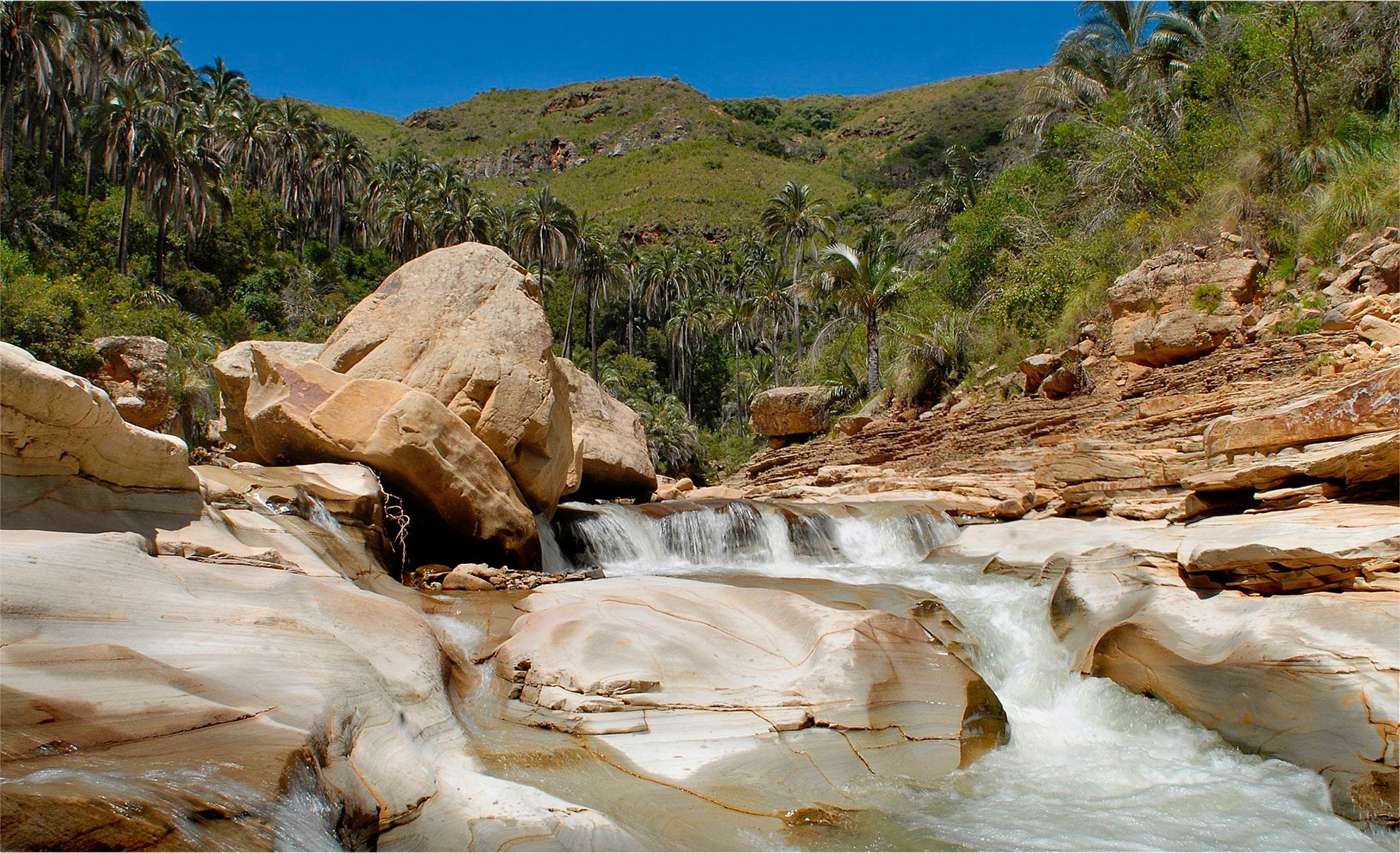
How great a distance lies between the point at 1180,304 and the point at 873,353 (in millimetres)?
12897

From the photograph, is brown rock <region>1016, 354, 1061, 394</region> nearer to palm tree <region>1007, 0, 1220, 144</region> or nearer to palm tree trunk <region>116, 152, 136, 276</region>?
palm tree <region>1007, 0, 1220, 144</region>

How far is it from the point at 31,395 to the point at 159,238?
3686 centimetres

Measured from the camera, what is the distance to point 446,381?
1035 centimetres

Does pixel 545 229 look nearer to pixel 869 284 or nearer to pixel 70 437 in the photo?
pixel 869 284

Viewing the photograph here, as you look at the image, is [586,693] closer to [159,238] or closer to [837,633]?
[837,633]

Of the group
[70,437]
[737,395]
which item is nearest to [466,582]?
[70,437]

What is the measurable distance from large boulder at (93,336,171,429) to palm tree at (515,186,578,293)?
26057mm

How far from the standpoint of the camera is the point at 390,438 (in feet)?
29.9

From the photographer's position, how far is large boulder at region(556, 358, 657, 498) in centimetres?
1599

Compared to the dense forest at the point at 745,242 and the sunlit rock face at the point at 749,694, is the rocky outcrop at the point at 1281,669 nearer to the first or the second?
the sunlit rock face at the point at 749,694

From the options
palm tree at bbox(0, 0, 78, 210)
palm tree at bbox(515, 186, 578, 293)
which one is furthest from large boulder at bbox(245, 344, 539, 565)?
palm tree at bbox(515, 186, 578, 293)

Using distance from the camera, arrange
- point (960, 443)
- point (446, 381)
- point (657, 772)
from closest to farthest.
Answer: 1. point (657, 772)
2. point (446, 381)
3. point (960, 443)

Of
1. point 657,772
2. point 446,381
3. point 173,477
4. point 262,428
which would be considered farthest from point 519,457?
point 657,772

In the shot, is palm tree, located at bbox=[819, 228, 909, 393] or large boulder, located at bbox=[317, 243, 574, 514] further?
palm tree, located at bbox=[819, 228, 909, 393]
